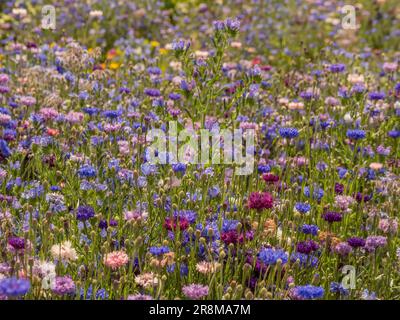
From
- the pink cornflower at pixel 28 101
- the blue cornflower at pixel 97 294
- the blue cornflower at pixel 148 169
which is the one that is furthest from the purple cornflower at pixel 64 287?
the pink cornflower at pixel 28 101

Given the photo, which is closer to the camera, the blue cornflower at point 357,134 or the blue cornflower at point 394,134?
the blue cornflower at point 357,134

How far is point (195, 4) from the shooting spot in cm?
949

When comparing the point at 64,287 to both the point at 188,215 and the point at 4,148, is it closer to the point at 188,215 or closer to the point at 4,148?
the point at 188,215

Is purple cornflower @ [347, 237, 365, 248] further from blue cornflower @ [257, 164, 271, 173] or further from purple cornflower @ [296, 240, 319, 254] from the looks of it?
blue cornflower @ [257, 164, 271, 173]

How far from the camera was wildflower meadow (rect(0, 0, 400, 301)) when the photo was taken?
2.54 m

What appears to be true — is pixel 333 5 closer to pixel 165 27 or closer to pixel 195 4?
pixel 195 4

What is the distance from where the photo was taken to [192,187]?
3.30m

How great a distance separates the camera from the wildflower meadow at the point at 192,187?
→ 2.54m

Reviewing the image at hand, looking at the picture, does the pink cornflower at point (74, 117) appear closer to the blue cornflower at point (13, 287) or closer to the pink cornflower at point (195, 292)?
the pink cornflower at point (195, 292)

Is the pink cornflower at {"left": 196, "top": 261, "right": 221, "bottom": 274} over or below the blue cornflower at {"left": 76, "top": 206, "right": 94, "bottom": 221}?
below

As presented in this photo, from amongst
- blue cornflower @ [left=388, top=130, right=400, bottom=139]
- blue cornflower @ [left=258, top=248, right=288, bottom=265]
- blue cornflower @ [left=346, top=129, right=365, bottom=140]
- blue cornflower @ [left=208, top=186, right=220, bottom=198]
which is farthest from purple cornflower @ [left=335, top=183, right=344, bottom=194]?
blue cornflower @ [left=258, top=248, right=288, bottom=265]

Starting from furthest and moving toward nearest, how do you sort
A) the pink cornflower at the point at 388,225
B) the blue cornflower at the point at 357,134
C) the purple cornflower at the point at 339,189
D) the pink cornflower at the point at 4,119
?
the pink cornflower at the point at 4,119
the blue cornflower at the point at 357,134
the purple cornflower at the point at 339,189
the pink cornflower at the point at 388,225

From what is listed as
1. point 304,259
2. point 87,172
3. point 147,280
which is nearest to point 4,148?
point 87,172

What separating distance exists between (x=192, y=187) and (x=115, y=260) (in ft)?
3.04
